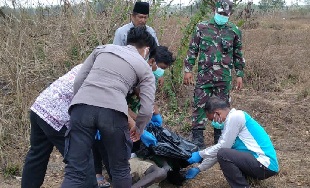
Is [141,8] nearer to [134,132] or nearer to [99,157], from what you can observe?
[99,157]

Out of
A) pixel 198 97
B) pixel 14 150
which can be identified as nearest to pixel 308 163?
pixel 198 97

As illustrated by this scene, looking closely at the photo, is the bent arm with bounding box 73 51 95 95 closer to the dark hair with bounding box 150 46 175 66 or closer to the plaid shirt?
the plaid shirt

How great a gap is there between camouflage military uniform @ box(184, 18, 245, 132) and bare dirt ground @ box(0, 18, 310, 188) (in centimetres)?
71

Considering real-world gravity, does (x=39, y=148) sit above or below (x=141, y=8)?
below

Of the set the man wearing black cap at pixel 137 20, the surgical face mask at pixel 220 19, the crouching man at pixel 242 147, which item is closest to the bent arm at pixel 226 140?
the crouching man at pixel 242 147

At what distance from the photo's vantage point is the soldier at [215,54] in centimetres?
468

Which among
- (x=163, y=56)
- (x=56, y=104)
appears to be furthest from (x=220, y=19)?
(x=56, y=104)

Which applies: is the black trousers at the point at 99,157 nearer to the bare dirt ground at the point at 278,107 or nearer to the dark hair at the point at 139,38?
the bare dirt ground at the point at 278,107

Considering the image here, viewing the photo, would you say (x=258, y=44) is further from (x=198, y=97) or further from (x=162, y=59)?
(x=162, y=59)

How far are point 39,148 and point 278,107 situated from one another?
404 centimetres

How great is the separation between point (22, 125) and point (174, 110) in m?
2.24

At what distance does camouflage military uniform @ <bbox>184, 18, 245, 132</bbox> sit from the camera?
4.70 meters

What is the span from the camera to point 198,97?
4816mm

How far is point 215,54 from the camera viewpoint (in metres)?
4.70
